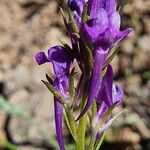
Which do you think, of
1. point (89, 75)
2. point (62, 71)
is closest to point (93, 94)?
point (89, 75)

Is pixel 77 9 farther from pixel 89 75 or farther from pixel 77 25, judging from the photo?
pixel 89 75

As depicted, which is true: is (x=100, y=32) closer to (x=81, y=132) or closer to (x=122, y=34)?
(x=122, y=34)

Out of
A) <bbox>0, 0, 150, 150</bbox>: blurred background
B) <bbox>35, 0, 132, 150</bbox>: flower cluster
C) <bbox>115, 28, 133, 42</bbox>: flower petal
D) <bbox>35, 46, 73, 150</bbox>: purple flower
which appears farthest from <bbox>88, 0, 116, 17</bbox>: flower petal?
<bbox>0, 0, 150, 150</bbox>: blurred background

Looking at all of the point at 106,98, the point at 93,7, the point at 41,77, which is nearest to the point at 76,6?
the point at 93,7

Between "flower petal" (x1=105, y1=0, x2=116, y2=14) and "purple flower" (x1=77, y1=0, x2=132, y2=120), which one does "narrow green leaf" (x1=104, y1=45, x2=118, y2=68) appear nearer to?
"purple flower" (x1=77, y1=0, x2=132, y2=120)

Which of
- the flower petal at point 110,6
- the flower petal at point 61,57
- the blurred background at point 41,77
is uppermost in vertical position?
the flower petal at point 110,6

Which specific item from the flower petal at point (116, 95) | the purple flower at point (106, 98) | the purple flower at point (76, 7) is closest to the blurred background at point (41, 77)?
the flower petal at point (116, 95)

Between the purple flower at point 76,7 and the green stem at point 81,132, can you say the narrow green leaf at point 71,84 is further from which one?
the purple flower at point 76,7
